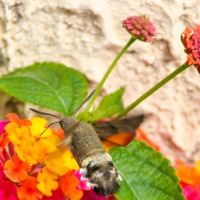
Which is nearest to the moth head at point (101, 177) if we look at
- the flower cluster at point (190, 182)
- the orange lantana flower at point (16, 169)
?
the orange lantana flower at point (16, 169)

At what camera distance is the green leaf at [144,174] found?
132cm

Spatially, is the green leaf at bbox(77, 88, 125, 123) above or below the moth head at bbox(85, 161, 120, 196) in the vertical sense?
below

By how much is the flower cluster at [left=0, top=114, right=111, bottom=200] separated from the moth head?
3.7 inches

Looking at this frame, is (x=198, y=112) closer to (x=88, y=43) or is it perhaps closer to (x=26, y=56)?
(x=88, y=43)

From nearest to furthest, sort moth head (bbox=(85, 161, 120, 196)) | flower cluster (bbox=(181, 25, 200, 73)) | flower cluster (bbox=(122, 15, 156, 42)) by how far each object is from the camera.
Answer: moth head (bbox=(85, 161, 120, 196))
flower cluster (bbox=(181, 25, 200, 73))
flower cluster (bbox=(122, 15, 156, 42))

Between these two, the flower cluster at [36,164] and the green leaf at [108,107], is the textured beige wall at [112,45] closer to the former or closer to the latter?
the green leaf at [108,107]

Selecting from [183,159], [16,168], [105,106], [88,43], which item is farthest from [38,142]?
[183,159]

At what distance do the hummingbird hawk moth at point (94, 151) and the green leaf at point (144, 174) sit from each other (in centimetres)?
21

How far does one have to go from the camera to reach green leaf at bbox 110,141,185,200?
1.32 meters

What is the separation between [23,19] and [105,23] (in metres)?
0.25

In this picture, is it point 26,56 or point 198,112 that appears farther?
point 198,112

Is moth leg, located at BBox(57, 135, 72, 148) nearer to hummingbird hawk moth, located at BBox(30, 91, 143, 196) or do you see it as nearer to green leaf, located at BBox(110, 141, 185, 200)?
hummingbird hawk moth, located at BBox(30, 91, 143, 196)

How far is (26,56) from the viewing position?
1601 mm

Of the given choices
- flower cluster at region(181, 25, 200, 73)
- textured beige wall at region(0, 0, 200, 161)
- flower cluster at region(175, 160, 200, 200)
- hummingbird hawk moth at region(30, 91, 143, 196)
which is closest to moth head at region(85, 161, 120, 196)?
hummingbird hawk moth at region(30, 91, 143, 196)
